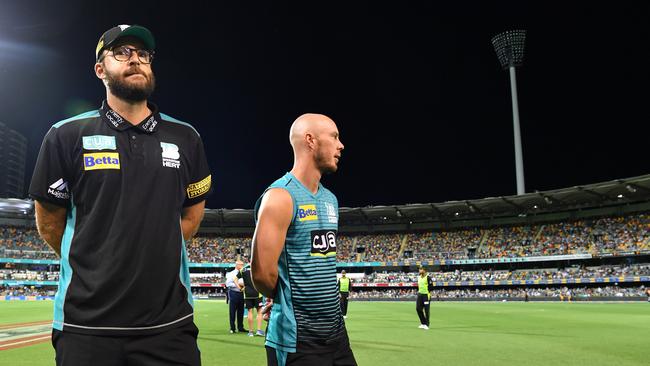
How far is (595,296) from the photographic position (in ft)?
155

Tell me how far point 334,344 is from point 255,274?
0.76 m

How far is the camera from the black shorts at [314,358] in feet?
11.1

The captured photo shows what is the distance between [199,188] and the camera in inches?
127

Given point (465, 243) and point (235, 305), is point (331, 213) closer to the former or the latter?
point (235, 305)

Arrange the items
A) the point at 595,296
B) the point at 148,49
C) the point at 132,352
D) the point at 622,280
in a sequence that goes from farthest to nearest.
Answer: the point at 622,280
the point at 595,296
the point at 148,49
the point at 132,352

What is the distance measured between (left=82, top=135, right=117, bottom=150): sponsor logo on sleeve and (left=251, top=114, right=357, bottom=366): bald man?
1149 millimetres

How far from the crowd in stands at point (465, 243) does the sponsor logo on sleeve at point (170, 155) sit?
60.0 metres

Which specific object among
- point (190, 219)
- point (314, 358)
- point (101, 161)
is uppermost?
point (101, 161)

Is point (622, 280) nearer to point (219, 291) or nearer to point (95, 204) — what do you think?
point (219, 291)

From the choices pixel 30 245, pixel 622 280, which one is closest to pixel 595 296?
pixel 622 280

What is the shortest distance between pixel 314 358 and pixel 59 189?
195 centimetres

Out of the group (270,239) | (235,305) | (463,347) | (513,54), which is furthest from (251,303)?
(513,54)

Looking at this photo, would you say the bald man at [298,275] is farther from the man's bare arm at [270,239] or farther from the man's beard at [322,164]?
the man's beard at [322,164]

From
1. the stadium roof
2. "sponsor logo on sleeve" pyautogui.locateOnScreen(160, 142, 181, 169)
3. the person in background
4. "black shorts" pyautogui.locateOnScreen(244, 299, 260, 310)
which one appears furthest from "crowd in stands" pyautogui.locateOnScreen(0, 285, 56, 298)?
"sponsor logo on sleeve" pyautogui.locateOnScreen(160, 142, 181, 169)
